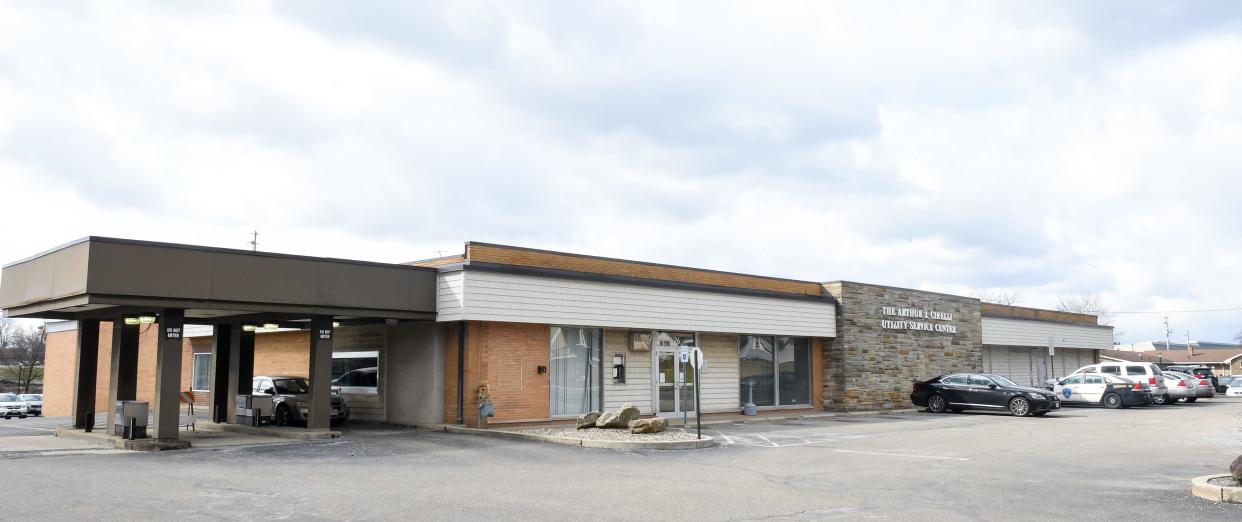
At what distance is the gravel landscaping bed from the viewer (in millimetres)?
18516

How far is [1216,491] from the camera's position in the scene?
1101 centimetres

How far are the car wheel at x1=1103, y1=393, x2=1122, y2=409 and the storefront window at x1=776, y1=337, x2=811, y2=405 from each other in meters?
11.1

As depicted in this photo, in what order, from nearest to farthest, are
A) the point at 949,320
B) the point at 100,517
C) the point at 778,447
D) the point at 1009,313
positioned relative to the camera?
the point at 100,517 → the point at 778,447 → the point at 949,320 → the point at 1009,313

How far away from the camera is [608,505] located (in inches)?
432

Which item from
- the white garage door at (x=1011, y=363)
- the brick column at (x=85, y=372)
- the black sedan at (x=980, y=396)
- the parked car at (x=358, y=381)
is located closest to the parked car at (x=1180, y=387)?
the white garage door at (x=1011, y=363)

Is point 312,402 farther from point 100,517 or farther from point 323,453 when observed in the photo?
point 100,517

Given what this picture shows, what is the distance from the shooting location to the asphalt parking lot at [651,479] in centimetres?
1044

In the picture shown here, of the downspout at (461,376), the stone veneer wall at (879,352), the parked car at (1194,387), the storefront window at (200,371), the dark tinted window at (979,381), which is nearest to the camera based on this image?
the downspout at (461,376)

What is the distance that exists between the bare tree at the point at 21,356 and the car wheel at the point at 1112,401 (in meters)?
91.5

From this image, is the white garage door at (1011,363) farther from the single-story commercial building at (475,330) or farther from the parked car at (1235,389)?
the parked car at (1235,389)

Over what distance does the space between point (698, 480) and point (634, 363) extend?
11.8m

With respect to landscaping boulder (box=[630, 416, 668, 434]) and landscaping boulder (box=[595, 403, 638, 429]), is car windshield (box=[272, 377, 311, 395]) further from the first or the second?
landscaping boulder (box=[630, 416, 668, 434])

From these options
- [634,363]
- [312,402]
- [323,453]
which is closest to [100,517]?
[323,453]

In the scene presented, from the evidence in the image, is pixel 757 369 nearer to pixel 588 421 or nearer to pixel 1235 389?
pixel 588 421
